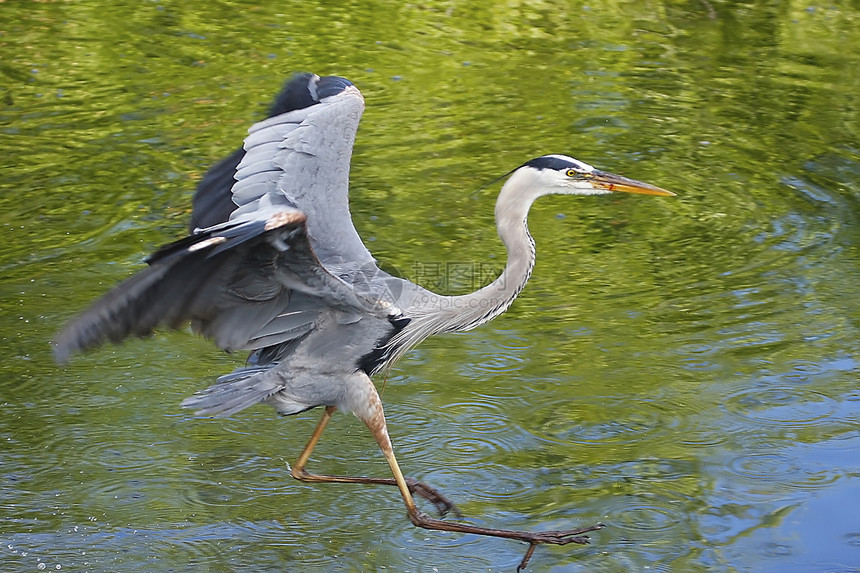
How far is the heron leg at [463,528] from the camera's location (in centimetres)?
482

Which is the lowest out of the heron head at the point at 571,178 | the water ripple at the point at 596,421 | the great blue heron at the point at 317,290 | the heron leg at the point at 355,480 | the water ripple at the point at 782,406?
the heron leg at the point at 355,480

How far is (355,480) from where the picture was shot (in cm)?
531

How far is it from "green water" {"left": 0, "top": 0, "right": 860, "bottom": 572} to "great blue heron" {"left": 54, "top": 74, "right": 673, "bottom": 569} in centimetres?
45

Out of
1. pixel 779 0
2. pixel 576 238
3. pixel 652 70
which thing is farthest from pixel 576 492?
pixel 779 0

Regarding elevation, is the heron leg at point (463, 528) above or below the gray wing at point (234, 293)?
below

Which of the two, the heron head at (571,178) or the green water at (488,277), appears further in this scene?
the heron head at (571,178)

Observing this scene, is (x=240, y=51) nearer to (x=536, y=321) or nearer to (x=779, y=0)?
(x=536, y=321)

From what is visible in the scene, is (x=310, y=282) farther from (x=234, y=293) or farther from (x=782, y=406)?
(x=782, y=406)

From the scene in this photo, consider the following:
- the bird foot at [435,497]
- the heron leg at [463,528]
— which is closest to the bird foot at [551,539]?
the heron leg at [463,528]

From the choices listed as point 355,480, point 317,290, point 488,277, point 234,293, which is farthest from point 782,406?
point 234,293

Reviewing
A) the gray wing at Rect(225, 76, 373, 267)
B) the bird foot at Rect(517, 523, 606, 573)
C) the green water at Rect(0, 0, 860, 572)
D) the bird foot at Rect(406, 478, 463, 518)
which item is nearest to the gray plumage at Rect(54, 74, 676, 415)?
the gray wing at Rect(225, 76, 373, 267)

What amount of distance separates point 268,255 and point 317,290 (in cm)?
39

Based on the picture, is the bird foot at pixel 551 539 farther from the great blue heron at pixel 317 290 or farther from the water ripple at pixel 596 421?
the water ripple at pixel 596 421

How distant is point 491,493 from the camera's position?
5.34m
